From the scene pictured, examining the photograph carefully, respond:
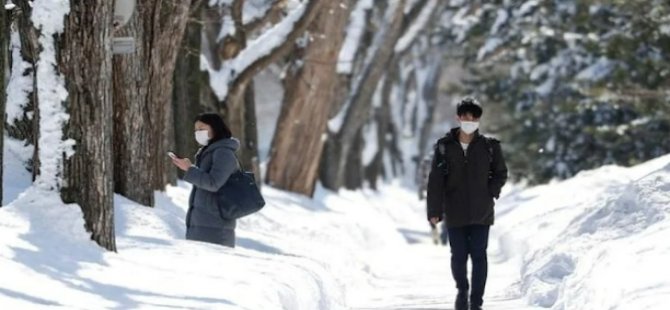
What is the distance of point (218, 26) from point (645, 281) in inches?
577

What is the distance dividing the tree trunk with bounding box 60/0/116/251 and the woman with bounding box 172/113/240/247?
121 centimetres

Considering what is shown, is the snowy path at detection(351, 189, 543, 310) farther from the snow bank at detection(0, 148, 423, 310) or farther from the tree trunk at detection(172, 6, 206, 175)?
the tree trunk at detection(172, 6, 206, 175)

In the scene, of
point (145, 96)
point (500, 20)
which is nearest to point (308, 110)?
point (500, 20)

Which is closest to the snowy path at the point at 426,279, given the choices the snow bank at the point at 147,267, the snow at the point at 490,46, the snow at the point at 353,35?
the snow bank at the point at 147,267

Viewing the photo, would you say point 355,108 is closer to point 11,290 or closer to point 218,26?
point 218,26

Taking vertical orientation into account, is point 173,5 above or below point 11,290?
above

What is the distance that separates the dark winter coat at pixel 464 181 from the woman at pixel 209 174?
1572 mm

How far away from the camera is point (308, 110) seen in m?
24.3

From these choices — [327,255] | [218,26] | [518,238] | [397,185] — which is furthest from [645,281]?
[397,185]

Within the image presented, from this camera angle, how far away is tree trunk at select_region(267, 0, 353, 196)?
23953 mm

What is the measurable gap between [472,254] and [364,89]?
18.1 meters

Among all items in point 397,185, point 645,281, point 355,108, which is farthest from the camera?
point 397,185

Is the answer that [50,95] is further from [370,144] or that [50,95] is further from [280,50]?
[370,144]

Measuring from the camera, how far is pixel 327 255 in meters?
14.9
